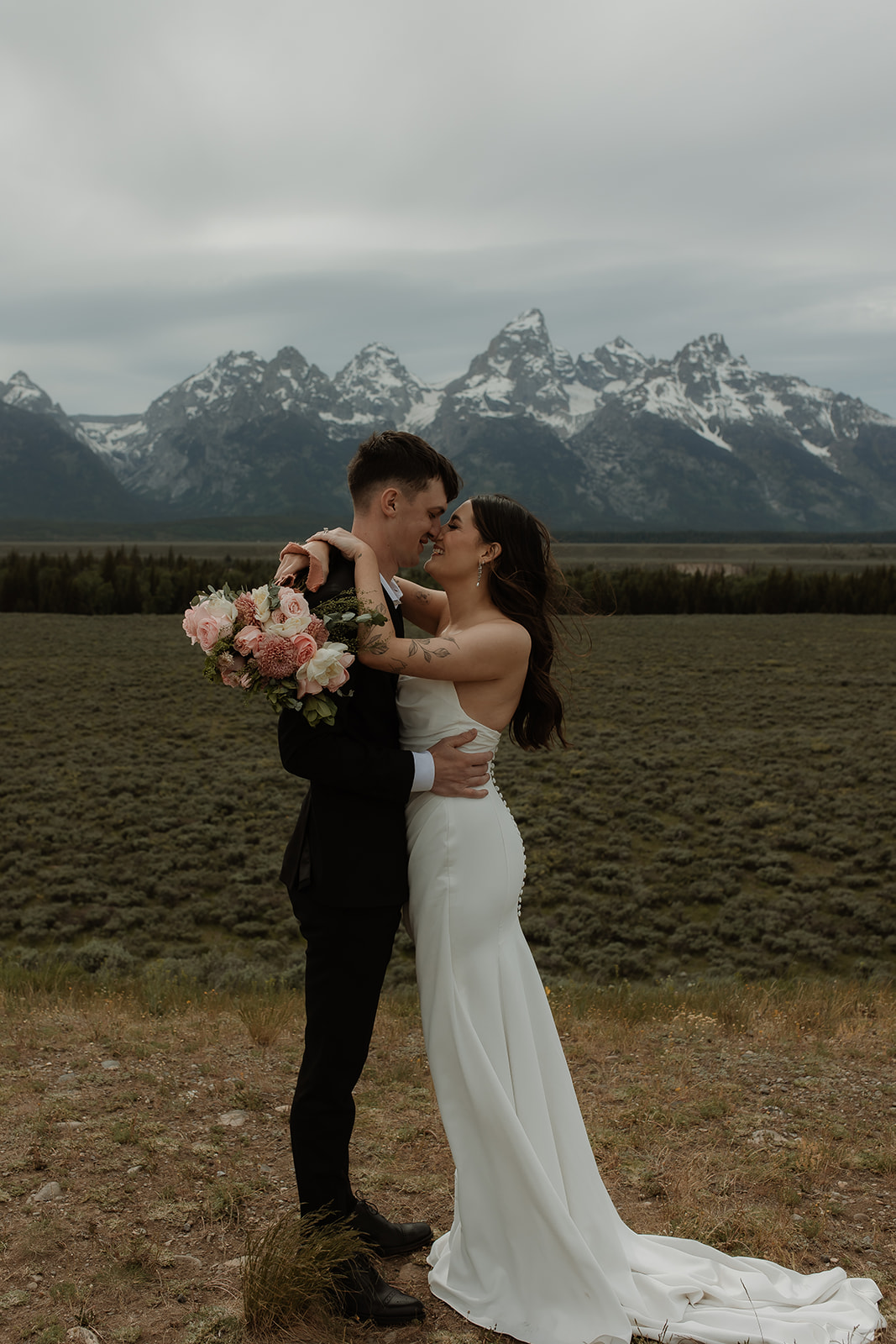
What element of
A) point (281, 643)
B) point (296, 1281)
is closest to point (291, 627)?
point (281, 643)

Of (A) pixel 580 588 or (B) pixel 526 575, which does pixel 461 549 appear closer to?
(B) pixel 526 575

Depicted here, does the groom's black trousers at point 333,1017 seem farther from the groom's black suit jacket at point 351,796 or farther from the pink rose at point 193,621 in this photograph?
the pink rose at point 193,621

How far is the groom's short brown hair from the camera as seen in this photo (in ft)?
9.90

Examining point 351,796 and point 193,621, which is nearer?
point 193,621

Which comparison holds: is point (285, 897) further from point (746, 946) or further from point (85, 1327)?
point (85, 1327)

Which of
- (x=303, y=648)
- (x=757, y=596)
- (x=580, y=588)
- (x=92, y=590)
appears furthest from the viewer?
(x=757, y=596)

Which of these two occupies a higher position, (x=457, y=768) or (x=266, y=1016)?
(x=457, y=768)

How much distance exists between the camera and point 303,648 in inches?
103

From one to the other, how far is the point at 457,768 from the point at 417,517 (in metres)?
0.83

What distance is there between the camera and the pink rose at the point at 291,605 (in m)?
2.70

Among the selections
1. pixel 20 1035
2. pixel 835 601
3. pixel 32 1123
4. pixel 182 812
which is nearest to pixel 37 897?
pixel 182 812

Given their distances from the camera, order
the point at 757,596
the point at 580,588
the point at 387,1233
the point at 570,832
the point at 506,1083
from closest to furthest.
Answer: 1. the point at 506,1083
2. the point at 387,1233
3. the point at 570,832
4. the point at 580,588
5. the point at 757,596

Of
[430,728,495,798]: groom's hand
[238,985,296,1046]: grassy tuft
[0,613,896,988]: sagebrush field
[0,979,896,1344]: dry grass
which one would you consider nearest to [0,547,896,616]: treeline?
[0,613,896,988]: sagebrush field

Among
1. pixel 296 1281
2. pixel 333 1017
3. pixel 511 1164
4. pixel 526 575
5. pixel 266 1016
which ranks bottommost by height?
pixel 266 1016
